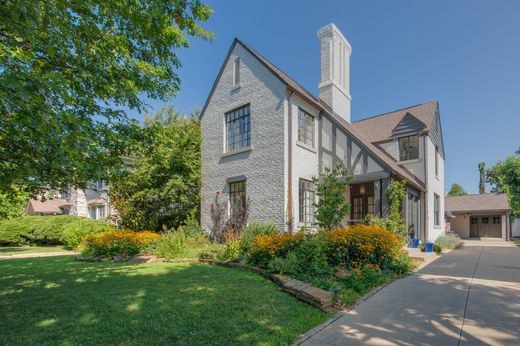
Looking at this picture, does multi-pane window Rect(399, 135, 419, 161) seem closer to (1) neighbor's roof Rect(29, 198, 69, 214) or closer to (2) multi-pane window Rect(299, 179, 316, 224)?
(2) multi-pane window Rect(299, 179, 316, 224)

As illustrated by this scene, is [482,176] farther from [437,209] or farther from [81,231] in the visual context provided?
[81,231]

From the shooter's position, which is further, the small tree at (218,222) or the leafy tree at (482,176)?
the leafy tree at (482,176)

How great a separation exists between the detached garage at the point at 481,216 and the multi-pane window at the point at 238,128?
82.0 feet

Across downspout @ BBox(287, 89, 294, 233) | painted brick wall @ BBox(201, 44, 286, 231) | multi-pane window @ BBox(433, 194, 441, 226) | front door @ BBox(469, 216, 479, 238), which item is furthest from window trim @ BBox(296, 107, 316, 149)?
front door @ BBox(469, 216, 479, 238)

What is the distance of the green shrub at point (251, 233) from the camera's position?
8821 millimetres

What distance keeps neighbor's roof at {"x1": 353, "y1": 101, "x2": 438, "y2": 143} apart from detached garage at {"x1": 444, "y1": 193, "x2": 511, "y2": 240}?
15.5 metres

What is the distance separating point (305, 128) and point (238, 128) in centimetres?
318

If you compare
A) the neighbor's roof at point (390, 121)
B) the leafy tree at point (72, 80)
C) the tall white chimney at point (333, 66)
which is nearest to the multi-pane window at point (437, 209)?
the neighbor's roof at point (390, 121)

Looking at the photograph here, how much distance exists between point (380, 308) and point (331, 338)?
171cm

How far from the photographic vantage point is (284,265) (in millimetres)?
6836

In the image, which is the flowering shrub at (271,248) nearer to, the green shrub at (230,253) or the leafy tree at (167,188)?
the green shrub at (230,253)

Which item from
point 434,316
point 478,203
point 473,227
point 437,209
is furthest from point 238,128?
point 473,227

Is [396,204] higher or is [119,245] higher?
[396,204]

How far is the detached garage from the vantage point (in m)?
28.1
